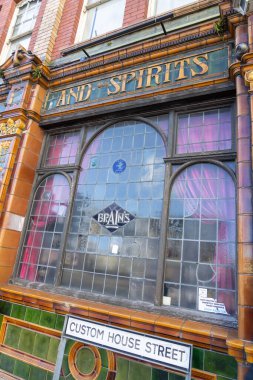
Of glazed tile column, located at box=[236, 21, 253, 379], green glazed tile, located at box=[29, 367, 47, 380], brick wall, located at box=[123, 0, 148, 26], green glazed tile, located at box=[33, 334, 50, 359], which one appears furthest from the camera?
brick wall, located at box=[123, 0, 148, 26]

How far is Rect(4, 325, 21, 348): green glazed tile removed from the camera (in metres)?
3.76

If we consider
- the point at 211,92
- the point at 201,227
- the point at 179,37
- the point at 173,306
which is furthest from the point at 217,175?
the point at 179,37

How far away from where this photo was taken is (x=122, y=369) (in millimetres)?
2959

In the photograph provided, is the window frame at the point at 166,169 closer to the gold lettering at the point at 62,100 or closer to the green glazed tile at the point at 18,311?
the green glazed tile at the point at 18,311

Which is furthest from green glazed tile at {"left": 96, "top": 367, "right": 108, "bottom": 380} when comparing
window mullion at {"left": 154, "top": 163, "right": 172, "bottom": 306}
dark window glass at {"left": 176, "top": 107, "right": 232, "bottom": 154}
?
dark window glass at {"left": 176, "top": 107, "right": 232, "bottom": 154}

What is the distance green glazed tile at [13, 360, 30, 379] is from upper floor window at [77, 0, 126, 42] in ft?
21.4

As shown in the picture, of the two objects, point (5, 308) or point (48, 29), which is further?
point (48, 29)

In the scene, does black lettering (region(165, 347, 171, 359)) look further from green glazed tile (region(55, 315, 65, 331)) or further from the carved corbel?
the carved corbel

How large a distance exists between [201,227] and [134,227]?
0.97m

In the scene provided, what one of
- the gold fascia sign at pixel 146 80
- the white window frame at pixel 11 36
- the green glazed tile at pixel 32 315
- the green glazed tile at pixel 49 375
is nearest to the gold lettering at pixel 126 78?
the gold fascia sign at pixel 146 80

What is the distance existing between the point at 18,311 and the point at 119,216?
2.20 meters

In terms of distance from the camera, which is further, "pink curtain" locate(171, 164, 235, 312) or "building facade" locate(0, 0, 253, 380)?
"pink curtain" locate(171, 164, 235, 312)

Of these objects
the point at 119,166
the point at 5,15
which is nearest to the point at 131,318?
the point at 119,166

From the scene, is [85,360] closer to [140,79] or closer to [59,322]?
[59,322]
